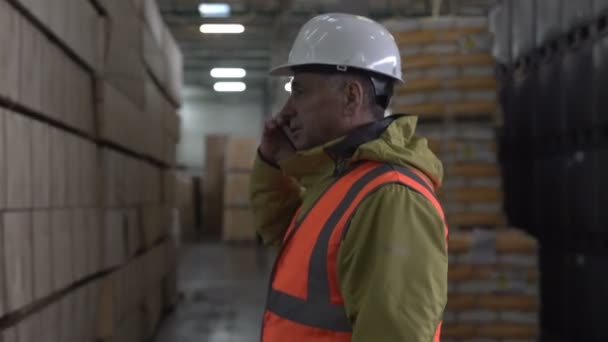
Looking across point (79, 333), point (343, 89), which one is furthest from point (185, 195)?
point (343, 89)

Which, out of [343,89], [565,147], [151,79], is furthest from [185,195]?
[343,89]

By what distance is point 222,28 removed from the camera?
13.8 meters

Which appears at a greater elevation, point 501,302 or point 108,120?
point 108,120

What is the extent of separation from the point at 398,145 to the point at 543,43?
4708mm

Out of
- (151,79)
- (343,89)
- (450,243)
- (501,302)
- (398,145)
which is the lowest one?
(501,302)

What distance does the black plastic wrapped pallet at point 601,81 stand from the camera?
4875mm

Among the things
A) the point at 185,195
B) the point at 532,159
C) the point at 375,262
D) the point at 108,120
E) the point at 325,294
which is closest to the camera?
the point at 375,262

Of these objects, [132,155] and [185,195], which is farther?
[185,195]

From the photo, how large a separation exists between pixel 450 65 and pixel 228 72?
15402 millimetres

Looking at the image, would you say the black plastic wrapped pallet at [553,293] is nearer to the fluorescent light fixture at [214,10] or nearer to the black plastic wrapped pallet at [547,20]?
the black plastic wrapped pallet at [547,20]

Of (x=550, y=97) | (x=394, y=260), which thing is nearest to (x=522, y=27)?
(x=550, y=97)

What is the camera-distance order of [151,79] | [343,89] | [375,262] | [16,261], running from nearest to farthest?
1. [375,262]
2. [343,89]
3. [16,261]
4. [151,79]

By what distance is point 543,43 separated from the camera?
6.09 m

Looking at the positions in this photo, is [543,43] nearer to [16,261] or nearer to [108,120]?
[108,120]
